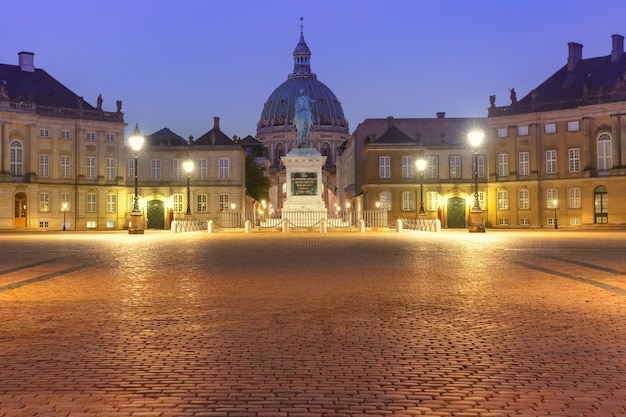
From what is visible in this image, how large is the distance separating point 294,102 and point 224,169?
110185mm

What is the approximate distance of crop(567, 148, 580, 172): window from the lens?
68.1 m

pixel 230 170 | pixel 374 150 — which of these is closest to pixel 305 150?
pixel 374 150

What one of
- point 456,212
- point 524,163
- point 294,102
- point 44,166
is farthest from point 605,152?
point 294,102

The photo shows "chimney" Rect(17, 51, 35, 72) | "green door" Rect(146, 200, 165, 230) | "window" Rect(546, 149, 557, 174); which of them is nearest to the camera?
"window" Rect(546, 149, 557, 174)

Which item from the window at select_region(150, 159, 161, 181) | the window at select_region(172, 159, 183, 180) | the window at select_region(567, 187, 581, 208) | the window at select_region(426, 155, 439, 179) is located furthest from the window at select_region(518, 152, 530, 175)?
the window at select_region(150, 159, 161, 181)

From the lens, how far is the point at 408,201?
240ft

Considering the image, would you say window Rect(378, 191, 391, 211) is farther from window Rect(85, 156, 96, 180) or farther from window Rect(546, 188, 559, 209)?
window Rect(85, 156, 96, 180)

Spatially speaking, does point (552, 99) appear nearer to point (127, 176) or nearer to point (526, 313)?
point (127, 176)

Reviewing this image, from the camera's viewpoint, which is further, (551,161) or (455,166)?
(455,166)

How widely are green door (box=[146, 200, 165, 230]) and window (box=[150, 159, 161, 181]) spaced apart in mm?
2503

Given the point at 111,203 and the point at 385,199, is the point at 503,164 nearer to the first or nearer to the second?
the point at 385,199

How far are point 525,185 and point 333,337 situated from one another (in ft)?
216

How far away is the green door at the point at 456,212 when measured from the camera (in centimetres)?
7260

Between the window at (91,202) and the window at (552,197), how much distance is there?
43.4m
